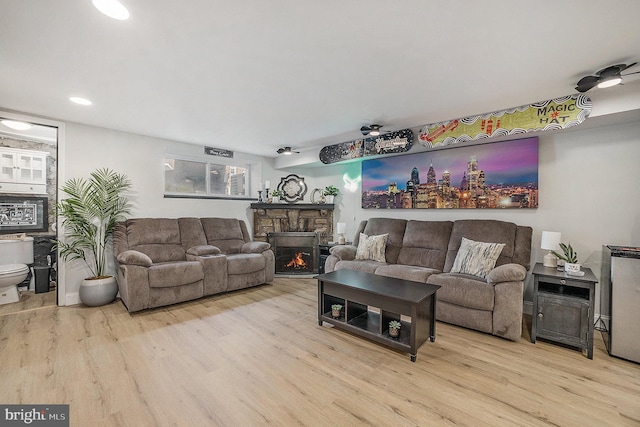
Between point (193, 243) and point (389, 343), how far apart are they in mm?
3336

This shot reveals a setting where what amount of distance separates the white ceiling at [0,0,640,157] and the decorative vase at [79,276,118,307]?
209cm

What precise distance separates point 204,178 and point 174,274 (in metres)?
2.14

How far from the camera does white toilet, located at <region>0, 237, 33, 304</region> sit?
3.44m

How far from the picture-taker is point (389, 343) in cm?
233

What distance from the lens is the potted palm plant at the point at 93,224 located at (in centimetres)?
338

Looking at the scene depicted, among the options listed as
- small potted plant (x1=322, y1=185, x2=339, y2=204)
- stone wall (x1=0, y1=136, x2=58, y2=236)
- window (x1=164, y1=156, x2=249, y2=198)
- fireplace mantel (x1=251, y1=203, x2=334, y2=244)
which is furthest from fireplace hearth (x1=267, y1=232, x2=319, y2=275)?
stone wall (x1=0, y1=136, x2=58, y2=236)

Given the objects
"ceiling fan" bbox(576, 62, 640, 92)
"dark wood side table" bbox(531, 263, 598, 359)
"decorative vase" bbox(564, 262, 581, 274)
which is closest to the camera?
"ceiling fan" bbox(576, 62, 640, 92)

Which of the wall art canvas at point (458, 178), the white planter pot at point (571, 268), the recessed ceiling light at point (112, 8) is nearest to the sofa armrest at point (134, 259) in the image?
the recessed ceiling light at point (112, 8)

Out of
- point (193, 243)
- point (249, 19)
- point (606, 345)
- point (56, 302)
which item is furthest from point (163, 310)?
point (606, 345)

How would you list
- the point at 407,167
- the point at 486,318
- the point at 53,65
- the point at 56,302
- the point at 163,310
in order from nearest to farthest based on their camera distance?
the point at 53,65, the point at 486,318, the point at 163,310, the point at 56,302, the point at 407,167

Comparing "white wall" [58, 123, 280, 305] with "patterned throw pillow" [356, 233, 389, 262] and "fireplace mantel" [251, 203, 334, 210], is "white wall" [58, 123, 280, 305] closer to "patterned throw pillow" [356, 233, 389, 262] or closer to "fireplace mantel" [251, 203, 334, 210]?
"fireplace mantel" [251, 203, 334, 210]

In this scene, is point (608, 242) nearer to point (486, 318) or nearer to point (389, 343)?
point (486, 318)

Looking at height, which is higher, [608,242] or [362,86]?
[362,86]

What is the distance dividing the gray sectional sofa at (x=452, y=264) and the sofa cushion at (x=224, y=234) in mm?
1801
